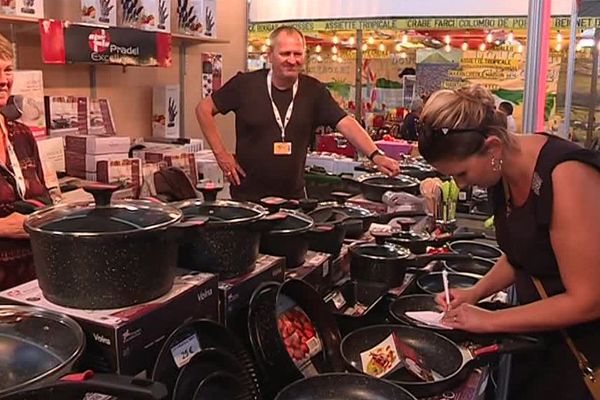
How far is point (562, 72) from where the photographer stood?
16.3 ft

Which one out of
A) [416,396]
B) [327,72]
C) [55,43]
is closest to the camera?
[416,396]

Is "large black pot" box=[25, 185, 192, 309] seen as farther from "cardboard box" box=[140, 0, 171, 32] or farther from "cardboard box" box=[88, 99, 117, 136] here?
"cardboard box" box=[140, 0, 171, 32]

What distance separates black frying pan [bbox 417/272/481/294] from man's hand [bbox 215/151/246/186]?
4.15 feet

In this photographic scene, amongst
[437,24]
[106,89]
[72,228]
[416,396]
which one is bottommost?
[416,396]

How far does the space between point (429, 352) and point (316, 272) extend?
0.39 metres

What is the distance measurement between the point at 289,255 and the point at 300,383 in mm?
499

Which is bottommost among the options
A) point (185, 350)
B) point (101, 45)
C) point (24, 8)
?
point (185, 350)

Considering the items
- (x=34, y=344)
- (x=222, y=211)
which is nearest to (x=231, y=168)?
(x=222, y=211)

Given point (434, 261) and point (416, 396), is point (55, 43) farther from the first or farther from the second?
point (416, 396)

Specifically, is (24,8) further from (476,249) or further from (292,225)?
(476,249)

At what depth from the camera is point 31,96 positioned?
2832 mm

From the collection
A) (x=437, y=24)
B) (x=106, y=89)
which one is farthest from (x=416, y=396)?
(x=437, y=24)

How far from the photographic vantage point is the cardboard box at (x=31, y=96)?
2.76 meters

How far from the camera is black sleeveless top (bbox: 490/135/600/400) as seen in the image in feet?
4.57
